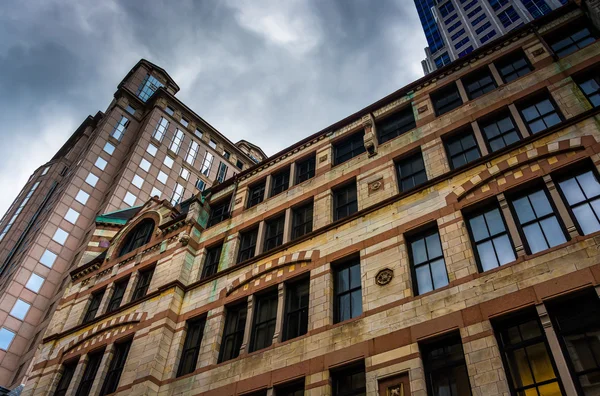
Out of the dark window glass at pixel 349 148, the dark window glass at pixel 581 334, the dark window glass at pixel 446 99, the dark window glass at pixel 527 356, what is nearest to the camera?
the dark window glass at pixel 581 334

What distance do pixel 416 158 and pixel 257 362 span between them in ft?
33.4

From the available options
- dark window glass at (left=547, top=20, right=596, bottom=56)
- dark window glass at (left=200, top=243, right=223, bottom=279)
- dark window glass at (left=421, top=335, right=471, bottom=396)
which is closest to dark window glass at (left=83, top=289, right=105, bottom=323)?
dark window glass at (left=200, top=243, right=223, bottom=279)

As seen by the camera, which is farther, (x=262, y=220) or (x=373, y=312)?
(x=262, y=220)

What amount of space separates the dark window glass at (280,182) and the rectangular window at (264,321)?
6813mm

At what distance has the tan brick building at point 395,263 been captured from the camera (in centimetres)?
1352

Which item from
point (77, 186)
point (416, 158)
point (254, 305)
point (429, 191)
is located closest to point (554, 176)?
point (429, 191)

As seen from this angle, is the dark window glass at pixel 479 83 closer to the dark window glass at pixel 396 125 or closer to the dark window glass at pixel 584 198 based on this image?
the dark window glass at pixel 396 125

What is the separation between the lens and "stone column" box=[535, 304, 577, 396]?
11.3 m

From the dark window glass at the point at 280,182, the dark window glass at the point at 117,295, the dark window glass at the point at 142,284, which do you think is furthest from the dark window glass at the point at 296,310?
the dark window glass at the point at 117,295

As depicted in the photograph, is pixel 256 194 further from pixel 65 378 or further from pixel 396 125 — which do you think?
pixel 65 378

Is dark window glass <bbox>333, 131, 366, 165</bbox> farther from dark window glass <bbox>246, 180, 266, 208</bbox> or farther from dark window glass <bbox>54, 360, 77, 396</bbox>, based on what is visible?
dark window glass <bbox>54, 360, 77, 396</bbox>

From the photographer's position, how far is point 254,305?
19922mm

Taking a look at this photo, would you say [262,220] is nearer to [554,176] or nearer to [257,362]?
[257,362]

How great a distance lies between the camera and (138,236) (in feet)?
97.0
